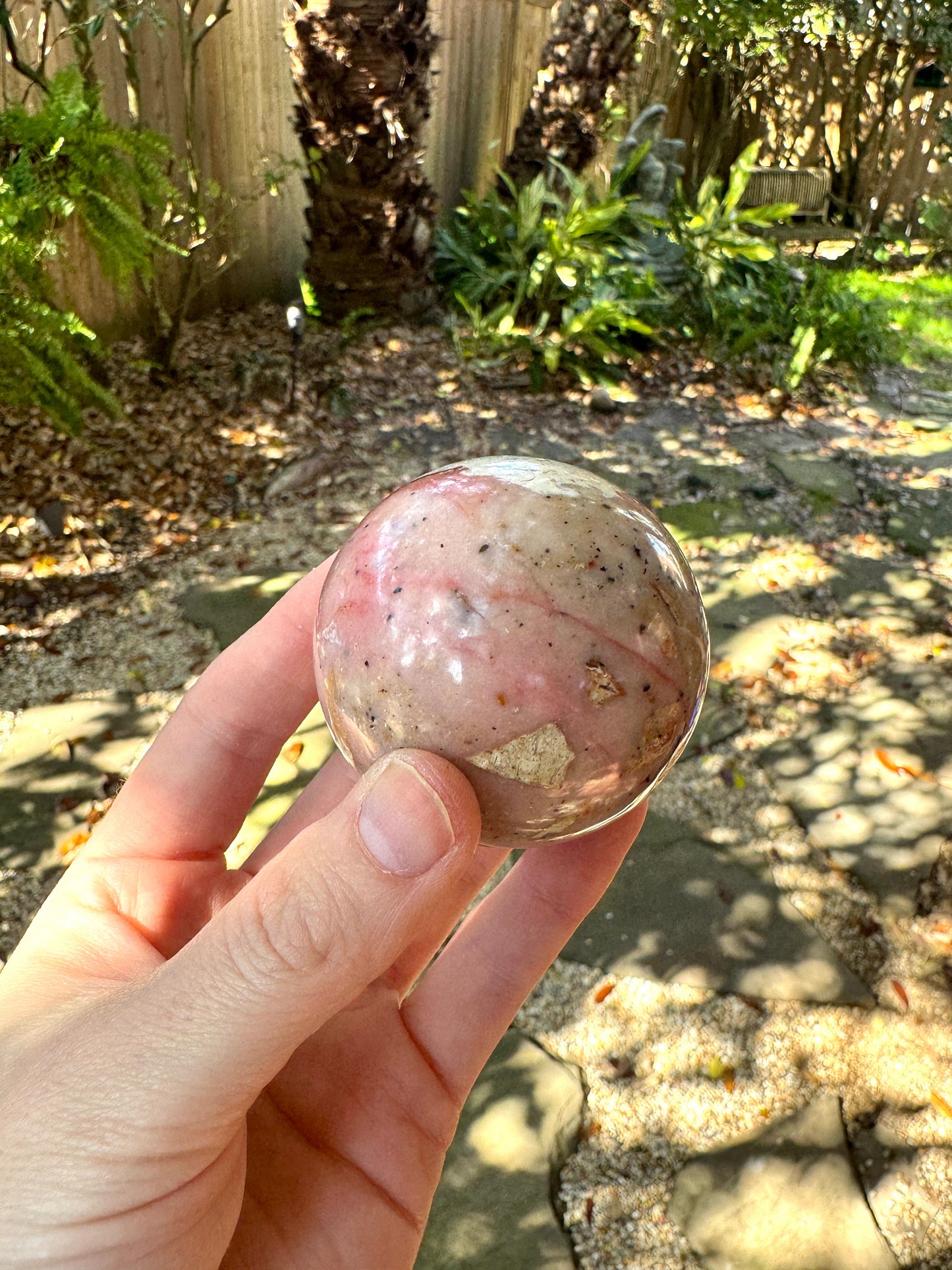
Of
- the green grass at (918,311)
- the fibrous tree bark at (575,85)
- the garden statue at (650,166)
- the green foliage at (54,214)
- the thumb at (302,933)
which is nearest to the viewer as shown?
the thumb at (302,933)

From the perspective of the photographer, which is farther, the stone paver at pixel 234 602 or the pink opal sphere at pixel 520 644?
the stone paver at pixel 234 602

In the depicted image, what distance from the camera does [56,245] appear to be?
14.2ft

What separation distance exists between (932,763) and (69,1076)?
139 inches

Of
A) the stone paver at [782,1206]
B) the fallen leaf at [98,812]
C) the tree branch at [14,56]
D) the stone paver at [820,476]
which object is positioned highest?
the tree branch at [14,56]

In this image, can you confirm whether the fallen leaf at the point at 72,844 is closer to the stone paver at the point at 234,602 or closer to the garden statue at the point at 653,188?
the stone paver at the point at 234,602

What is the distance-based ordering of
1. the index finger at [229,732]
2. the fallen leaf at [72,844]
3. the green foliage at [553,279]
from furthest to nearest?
the green foliage at [553,279]
the fallen leaf at [72,844]
the index finger at [229,732]

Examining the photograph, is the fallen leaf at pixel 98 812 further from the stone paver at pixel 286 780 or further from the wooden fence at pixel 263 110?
the wooden fence at pixel 263 110

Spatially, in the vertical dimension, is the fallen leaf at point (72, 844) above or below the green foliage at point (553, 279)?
below

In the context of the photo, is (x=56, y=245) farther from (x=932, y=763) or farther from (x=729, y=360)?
(x=729, y=360)

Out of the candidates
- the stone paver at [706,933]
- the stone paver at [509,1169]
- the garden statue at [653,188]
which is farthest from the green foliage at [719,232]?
the stone paver at [509,1169]

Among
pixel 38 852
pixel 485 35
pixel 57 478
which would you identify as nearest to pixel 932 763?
pixel 38 852

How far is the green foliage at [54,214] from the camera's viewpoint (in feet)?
13.8

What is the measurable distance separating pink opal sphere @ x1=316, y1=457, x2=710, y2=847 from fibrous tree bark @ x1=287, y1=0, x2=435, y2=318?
5514mm

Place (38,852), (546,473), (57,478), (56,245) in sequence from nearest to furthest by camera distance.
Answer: (546,473) < (38,852) < (56,245) < (57,478)
